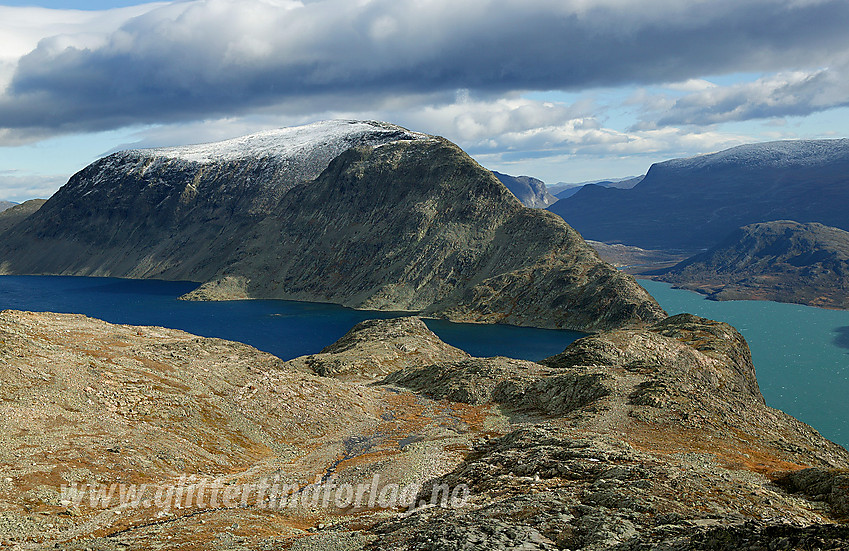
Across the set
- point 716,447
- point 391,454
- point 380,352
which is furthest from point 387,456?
point 380,352

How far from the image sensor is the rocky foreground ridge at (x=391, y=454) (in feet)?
95.6

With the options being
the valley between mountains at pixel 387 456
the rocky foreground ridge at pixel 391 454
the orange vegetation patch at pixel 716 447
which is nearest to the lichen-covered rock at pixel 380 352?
the valley between mountains at pixel 387 456

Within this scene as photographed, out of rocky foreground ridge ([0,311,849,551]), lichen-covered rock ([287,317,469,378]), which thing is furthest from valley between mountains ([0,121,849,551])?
lichen-covered rock ([287,317,469,378])

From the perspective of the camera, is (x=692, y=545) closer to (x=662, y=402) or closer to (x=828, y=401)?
(x=662, y=402)

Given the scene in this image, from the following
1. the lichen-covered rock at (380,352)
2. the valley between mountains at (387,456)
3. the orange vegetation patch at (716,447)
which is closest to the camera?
the valley between mountains at (387,456)

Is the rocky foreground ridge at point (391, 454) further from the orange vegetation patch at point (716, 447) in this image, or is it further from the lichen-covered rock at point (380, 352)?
the lichen-covered rock at point (380, 352)

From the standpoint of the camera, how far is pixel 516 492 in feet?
125

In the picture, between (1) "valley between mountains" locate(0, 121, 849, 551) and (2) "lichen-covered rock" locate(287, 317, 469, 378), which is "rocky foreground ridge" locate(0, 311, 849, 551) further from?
(2) "lichen-covered rock" locate(287, 317, 469, 378)

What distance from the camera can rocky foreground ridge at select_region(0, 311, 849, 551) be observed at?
2914 cm

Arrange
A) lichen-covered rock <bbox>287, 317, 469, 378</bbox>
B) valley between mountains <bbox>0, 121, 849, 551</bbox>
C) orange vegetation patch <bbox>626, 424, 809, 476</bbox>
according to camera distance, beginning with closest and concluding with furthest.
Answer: valley between mountains <bbox>0, 121, 849, 551</bbox> < orange vegetation patch <bbox>626, 424, 809, 476</bbox> < lichen-covered rock <bbox>287, 317, 469, 378</bbox>

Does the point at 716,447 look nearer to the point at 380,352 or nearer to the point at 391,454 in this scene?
the point at 391,454

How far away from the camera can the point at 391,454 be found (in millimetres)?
55031

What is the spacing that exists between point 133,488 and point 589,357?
75.7 m

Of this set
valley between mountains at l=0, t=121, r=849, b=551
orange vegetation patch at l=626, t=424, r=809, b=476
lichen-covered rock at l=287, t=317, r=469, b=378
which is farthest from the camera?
lichen-covered rock at l=287, t=317, r=469, b=378
